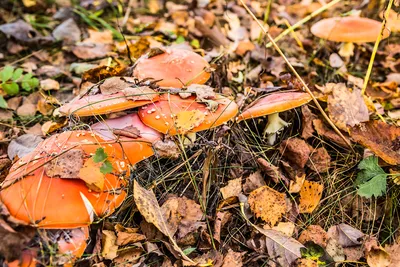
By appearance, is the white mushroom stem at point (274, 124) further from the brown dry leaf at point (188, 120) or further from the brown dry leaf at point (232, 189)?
the brown dry leaf at point (188, 120)

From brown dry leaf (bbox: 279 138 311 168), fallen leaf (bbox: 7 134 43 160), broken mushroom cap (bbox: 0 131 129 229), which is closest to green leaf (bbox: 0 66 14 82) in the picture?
fallen leaf (bbox: 7 134 43 160)

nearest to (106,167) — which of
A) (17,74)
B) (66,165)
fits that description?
(66,165)

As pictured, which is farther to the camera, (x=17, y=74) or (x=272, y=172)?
(x=17, y=74)

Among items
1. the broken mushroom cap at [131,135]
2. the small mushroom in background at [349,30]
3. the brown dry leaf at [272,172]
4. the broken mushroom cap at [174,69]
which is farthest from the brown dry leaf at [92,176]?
the small mushroom in background at [349,30]

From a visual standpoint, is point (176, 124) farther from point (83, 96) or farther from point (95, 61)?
point (95, 61)

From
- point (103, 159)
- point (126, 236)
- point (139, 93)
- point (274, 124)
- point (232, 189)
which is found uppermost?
point (139, 93)

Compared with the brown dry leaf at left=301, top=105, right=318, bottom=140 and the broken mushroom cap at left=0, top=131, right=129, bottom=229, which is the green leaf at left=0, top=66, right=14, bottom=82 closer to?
the broken mushroom cap at left=0, top=131, right=129, bottom=229

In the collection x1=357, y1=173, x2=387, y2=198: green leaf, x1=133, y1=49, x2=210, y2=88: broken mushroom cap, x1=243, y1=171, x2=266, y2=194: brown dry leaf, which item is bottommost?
x1=243, y1=171, x2=266, y2=194: brown dry leaf

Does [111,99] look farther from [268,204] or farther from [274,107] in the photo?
[268,204]
